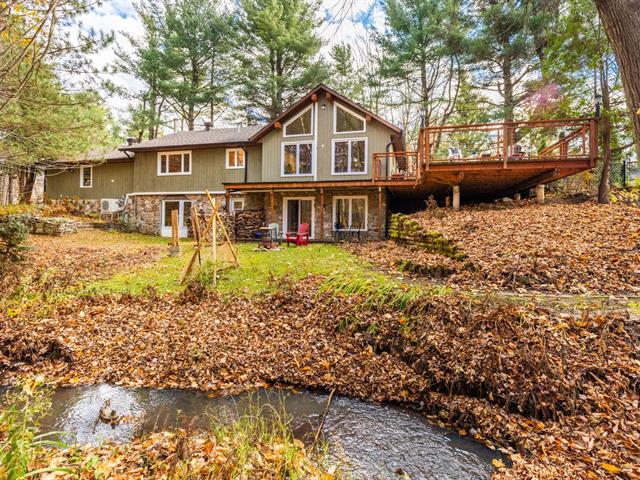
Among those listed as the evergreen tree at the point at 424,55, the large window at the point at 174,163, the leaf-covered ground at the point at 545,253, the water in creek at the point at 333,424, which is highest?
the evergreen tree at the point at 424,55

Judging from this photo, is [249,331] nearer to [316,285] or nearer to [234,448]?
[316,285]

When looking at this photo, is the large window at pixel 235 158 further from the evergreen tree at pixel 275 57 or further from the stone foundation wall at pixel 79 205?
the stone foundation wall at pixel 79 205

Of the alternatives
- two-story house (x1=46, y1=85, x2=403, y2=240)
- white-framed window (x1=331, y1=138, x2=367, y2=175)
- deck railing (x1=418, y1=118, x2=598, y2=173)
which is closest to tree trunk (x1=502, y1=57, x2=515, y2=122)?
deck railing (x1=418, y1=118, x2=598, y2=173)

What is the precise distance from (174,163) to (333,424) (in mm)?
17300

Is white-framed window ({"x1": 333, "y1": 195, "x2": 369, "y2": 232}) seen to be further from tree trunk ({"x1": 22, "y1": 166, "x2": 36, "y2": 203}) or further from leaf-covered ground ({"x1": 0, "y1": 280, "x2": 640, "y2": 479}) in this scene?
tree trunk ({"x1": 22, "y1": 166, "x2": 36, "y2": 203})

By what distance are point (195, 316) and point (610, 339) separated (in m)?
5.77

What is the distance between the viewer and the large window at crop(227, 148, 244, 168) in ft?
54.6

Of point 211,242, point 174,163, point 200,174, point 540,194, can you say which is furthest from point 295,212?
point 540,194

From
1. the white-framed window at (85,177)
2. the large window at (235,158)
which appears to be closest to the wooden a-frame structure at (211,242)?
the large window at (235,158)

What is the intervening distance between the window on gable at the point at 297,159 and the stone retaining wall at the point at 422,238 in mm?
→ 5613

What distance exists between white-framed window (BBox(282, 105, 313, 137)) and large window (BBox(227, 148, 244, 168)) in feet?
8.89

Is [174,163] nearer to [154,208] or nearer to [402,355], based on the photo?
[154,208]

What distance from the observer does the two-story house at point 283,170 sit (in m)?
14.5

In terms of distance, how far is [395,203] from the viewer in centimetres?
1783
